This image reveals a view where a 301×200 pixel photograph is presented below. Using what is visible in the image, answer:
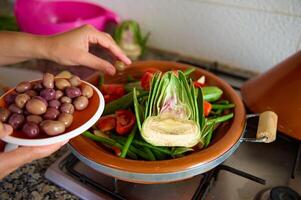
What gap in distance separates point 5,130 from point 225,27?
0.60 metres

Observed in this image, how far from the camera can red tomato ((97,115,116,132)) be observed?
0.53 m

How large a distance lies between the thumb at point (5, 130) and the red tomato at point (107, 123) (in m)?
0.16

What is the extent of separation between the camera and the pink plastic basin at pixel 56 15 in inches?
33.3

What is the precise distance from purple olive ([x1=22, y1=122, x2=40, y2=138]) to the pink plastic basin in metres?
0.48

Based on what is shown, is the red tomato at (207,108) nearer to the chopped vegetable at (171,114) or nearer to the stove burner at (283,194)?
the chopped vegetable at (171,114)

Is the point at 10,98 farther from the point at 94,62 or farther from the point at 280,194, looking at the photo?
the point at 280,194

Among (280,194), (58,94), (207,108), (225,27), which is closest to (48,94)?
(58,94)

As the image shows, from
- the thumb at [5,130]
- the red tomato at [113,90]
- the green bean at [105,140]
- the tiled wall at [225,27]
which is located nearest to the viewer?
the thumb at [5,130]

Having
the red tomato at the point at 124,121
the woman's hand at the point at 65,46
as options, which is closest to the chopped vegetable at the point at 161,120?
the red tomato at the point at 124,121

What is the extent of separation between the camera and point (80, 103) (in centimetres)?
46

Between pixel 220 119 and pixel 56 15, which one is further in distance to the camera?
pixel 56 15

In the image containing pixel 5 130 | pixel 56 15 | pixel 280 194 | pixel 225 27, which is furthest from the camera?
pixel 56 15

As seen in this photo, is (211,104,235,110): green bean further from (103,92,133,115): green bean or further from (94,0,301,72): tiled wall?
(94,0,301,72): tiled wall

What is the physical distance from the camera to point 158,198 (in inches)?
20.5
